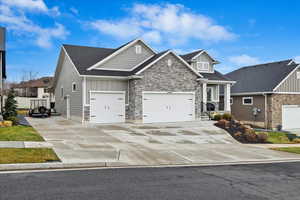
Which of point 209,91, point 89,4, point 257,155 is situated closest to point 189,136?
point 257,155

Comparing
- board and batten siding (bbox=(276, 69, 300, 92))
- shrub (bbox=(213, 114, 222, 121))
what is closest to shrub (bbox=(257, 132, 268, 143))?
shrub (bbox=(213, 114, 222, 121))

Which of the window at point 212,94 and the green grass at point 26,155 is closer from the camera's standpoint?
the green grass at point 26,155

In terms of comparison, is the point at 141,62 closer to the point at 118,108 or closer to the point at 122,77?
the point at 122,77

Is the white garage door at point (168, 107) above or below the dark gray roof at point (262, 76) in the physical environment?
below

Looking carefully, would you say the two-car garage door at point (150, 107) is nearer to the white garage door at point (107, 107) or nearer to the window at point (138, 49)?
the white garage door at point (107, 107)

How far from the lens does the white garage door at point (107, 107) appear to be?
19.7m

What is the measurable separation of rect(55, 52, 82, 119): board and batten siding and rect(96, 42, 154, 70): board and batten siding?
7.72ft

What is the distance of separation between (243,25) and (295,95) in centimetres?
848

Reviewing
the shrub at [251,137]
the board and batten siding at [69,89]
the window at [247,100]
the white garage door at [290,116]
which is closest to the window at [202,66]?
the window at [247,100]

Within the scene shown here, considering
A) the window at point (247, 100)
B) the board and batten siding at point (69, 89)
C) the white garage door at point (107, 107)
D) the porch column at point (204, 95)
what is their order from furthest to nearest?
the window at point (247, 100)
the porch column at point (204, 95)
the board and batten siding at point (69, 89)
the white garage door at point (107, 107)

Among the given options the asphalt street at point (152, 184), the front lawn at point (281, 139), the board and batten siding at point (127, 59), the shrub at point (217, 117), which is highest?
the board and batten siding at point (127, 59)

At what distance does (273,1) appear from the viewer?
20.3 m

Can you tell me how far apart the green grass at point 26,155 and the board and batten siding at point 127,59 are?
11858 mm

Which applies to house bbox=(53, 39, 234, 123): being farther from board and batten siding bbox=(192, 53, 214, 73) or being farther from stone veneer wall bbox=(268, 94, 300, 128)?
stone veneer wall bbox=(268, 94, 300, 128)
